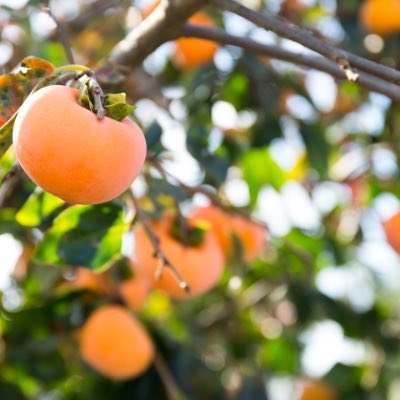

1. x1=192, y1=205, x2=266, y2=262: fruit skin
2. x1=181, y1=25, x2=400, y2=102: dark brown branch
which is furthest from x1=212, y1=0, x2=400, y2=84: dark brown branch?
x1=192, y1=205, x2=266, y2=262: fruit skin

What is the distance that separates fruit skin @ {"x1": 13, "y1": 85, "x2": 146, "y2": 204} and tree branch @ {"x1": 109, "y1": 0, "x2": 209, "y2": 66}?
1.13ft

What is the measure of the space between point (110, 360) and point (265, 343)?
0.72 metres

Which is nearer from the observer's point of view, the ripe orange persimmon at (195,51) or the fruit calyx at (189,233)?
the fruit calyx at (189,233)

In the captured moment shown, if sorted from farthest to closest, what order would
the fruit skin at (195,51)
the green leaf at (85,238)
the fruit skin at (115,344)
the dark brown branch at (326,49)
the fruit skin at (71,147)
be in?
the fruit skin at (195,51), the fruit skin at (115,344), the green leaf at (85,238), the dark brown branch at (326,49), the fruit skin at (71,147)

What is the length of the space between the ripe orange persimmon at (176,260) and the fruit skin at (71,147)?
606 mm

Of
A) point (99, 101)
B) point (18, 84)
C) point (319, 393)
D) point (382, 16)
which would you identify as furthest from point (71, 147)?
point (319, 393)

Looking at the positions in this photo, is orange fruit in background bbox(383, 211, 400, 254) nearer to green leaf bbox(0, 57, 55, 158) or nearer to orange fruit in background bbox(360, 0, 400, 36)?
orange fruit in background bbox(360, 0, 400, 36)

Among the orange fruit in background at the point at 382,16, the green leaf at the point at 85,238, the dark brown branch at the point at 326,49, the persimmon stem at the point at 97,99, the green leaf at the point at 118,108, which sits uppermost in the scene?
the persimmon stem at the point at 97,99

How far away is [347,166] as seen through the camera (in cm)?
229

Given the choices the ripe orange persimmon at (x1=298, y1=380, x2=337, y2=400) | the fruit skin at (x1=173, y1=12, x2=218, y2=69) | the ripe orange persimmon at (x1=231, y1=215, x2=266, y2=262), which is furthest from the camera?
the ripe orange persimmon at (x1=298, y1=380, x2=337, y2=400)

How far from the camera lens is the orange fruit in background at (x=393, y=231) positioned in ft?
5.59

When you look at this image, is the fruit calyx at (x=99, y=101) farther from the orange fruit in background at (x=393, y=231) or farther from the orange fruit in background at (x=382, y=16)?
the orange fruit in background at (x=382, y=16)

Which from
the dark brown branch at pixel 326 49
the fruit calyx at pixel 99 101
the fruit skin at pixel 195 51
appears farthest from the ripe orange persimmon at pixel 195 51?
the fruit calyx at pixel 99 101

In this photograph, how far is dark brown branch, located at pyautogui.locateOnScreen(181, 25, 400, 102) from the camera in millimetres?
987
